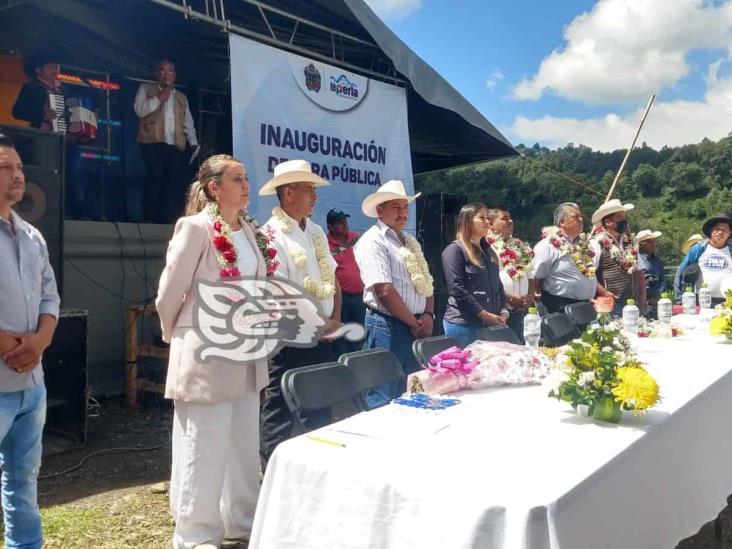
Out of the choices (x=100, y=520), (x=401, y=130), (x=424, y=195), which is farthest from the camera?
(x=424, y=195)

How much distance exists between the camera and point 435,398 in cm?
228

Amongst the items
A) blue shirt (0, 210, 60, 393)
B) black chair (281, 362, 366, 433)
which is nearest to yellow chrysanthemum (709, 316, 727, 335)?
black chair (281, 362, 366, 433)

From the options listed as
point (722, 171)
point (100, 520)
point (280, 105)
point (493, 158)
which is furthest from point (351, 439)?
point (722, 171)

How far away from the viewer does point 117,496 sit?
329cm

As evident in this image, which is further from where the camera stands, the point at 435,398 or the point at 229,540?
the point at 229,540

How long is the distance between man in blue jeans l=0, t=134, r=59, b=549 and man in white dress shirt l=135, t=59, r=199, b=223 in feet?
12.2

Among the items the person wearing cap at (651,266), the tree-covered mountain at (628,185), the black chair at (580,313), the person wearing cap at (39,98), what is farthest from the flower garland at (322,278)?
the tree-covered mountain at (628,185)

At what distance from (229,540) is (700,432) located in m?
1.91

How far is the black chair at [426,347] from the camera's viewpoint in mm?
3025

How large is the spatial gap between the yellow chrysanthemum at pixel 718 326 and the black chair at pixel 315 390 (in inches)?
91.3

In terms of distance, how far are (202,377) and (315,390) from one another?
0.44 m

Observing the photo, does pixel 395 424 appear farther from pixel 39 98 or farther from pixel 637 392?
pixel 39 98

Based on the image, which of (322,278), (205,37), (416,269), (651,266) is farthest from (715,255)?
(205,37)

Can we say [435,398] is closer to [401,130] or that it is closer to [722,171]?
[401,130]
